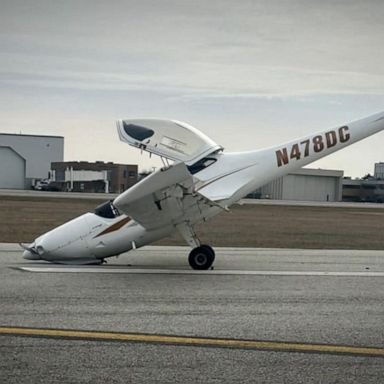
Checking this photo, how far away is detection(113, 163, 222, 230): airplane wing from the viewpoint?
10.5 metres

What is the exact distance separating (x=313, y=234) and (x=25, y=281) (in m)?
17.6

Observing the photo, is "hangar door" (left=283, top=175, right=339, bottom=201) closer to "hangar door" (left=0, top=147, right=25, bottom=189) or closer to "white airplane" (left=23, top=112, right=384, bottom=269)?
"hangar door" (left=0, top=147, right=25, bottom=189)

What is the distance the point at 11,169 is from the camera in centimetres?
9975

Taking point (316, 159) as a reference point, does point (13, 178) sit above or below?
above

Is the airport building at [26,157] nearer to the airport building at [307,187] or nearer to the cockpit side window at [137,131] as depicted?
the airport building at [307,187]

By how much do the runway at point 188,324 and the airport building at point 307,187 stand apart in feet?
257

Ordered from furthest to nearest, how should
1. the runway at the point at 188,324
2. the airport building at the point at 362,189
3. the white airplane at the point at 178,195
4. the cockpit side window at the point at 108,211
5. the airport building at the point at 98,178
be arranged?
the airport building at the point at 362,189, the airport building at the point at 98,178, the cockpit side window at the point at 108,211, the white airplane at the point at 178,195, the runway at the point at 188,324

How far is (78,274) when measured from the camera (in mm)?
10742

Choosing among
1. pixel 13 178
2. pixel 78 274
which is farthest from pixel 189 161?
pixel 13 178

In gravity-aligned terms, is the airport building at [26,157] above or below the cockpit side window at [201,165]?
above

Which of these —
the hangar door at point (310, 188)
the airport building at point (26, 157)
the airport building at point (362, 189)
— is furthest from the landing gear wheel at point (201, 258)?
the airport building at point (362, 189)

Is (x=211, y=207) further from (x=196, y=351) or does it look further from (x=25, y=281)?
(x=196, y=351)

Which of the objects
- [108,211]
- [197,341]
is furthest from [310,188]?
[197,341]

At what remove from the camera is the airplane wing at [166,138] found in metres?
11.6
